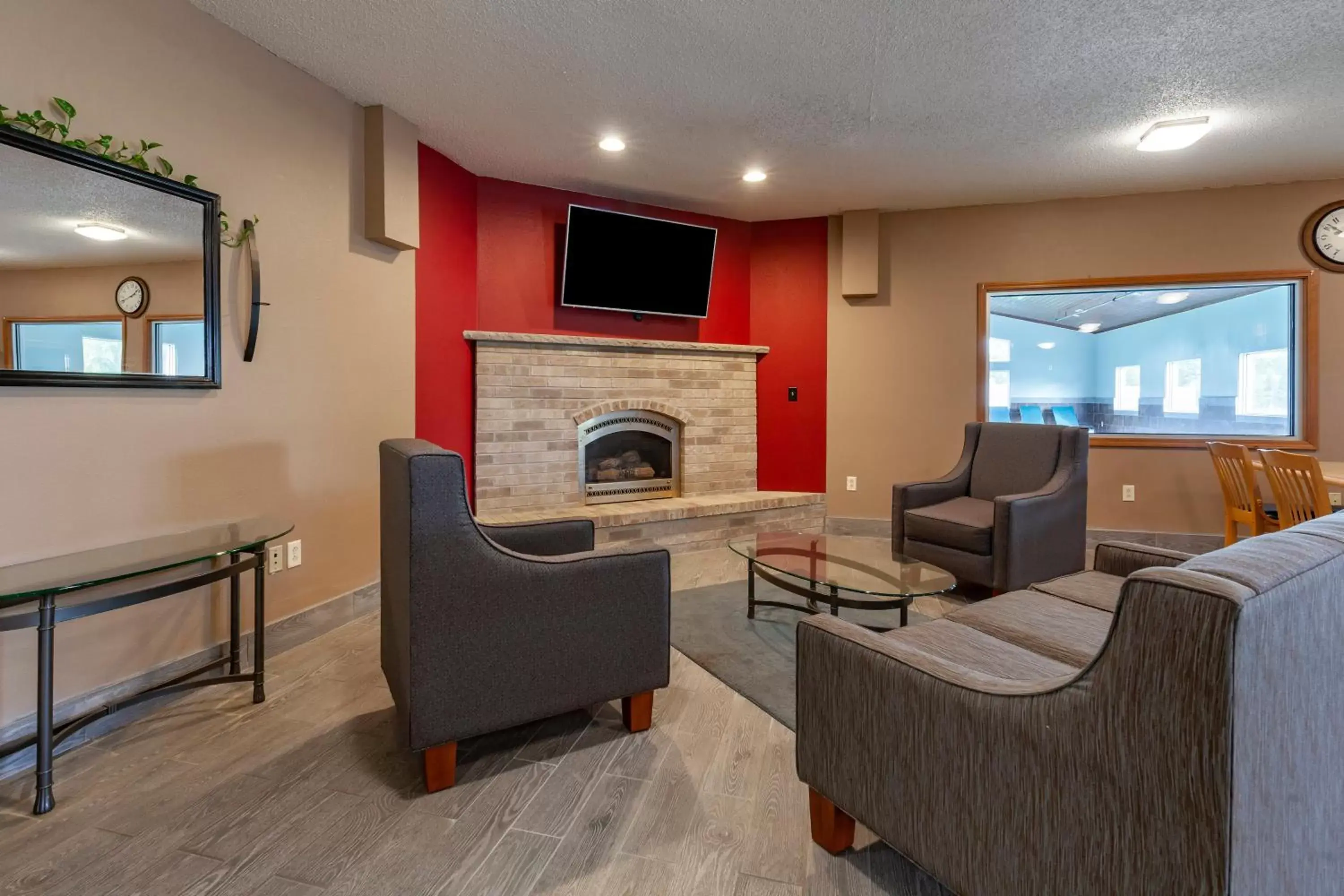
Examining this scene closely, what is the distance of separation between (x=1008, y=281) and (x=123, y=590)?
205 inches

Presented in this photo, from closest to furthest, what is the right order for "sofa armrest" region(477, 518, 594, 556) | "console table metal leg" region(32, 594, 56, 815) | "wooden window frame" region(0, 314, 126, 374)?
"console table metal leg" region(32, 594, 56, 815) → "wooden window frame" region(0, 314, 126, 374) → "sofa armrest" region(477, 518, 594, 556)

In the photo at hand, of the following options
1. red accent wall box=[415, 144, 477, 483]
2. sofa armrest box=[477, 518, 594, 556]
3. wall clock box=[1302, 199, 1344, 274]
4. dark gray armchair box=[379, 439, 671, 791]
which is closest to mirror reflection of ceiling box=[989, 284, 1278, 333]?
wall clock box=[1302, 199, 1344, 274]

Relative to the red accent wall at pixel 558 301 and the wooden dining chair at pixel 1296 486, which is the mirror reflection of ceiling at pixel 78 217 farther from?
the wooden dining chair at pixel 1296 486

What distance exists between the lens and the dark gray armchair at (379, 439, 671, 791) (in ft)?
5.44

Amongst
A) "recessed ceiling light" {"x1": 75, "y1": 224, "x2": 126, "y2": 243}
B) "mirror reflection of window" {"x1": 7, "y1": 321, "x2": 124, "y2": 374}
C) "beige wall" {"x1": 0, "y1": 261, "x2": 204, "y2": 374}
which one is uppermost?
"recessed ceiling light" {"x1": 75, "y1": 224, "x2": 126, "y2": 243}

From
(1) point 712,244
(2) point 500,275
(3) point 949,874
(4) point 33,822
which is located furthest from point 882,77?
(4) point 33,822

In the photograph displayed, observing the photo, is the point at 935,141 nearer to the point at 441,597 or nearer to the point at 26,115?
the point at 441,597

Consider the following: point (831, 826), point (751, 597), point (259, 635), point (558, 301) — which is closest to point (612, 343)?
point (558, 301)

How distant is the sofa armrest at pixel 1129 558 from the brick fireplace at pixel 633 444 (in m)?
2.07

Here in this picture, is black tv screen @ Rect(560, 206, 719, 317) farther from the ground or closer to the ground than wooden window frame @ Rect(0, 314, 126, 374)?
farther from the ground

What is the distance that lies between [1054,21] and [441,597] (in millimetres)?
2967

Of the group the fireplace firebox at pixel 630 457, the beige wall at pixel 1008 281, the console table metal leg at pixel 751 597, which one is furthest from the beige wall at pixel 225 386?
the beige wall at pixel 1008 281

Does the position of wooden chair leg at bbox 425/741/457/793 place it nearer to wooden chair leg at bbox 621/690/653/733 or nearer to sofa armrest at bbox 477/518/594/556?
wooden chair leg at bbox 621/690/653/733

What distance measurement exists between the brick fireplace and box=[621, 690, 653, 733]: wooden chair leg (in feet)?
5.51
